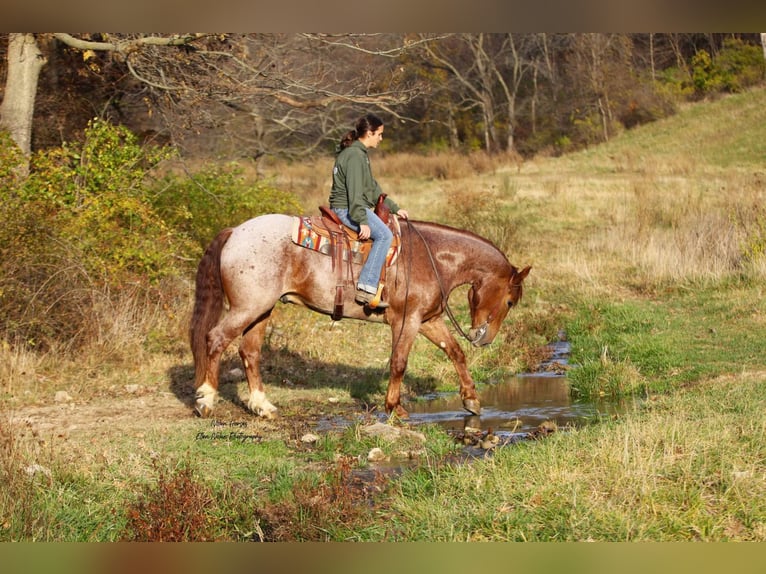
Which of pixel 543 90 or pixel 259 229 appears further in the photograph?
pixel 543 90

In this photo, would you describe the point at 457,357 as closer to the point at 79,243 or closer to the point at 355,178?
the point at 355,178

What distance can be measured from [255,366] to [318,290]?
3.60 ft

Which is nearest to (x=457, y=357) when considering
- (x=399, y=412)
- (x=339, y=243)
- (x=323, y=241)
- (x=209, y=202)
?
(x=399, y=412)

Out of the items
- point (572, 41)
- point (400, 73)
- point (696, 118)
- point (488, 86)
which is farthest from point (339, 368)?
point (572, 41)

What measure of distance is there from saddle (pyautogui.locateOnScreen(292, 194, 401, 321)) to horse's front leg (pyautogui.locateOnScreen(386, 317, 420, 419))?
560 millimetres

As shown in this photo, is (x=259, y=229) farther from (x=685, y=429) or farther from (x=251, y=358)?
(x=685, y=429)

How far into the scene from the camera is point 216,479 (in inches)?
276

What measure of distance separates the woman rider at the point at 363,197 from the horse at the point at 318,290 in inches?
9.9

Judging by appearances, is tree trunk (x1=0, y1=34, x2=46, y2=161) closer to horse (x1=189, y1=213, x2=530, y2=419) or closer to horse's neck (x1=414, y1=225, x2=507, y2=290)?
horse (x1=189, y1=213, x2=530, y2=419)

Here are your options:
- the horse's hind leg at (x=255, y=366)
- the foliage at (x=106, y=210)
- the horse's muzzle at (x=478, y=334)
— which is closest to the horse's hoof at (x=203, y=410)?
the horse's hind leg at (x=255, y=366)

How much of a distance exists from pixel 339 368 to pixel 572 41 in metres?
43.0

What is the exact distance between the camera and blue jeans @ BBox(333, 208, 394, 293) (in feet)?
30.4

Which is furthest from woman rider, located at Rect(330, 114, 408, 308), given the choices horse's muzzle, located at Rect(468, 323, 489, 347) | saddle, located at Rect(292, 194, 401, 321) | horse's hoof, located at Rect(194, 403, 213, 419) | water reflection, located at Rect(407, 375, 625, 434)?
horse's hoof, located at Rect(194, 403, 213, 419)

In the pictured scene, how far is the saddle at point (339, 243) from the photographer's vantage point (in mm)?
9375
